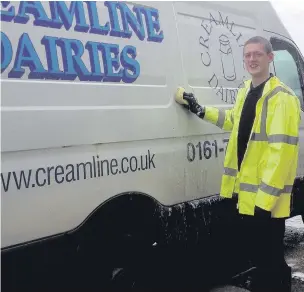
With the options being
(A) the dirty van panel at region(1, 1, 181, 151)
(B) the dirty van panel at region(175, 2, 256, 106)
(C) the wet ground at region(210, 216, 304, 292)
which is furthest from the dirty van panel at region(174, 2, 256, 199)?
(C) the wet ground at region(210, 216, 304, 292)

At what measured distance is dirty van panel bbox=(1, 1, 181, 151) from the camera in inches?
94.7

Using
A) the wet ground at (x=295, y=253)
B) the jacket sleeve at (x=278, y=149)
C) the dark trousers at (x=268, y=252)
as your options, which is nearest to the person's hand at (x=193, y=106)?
the jacket sleeve at (x=278, y=149)

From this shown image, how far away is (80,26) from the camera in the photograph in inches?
106

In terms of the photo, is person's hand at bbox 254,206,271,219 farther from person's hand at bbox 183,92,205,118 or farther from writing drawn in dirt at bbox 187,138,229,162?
person's hand at bbox 183,92,205,118

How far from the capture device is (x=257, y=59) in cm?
311

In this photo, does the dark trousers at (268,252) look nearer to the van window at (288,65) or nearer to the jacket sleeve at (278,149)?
the jacket sleeve at (278,149)

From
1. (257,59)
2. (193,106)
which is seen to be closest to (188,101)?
(193,106)

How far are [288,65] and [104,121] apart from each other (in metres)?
2.47

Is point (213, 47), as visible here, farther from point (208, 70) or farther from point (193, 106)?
point (193, 106)

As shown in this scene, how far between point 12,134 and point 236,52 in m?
2.21

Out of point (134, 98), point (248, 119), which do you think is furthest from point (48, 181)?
point (248, 119)

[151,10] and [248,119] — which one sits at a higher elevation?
[151,10]

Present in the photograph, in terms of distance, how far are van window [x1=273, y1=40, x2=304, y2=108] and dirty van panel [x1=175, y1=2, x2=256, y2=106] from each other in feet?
1.48

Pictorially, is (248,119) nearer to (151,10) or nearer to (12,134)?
(151,10)
